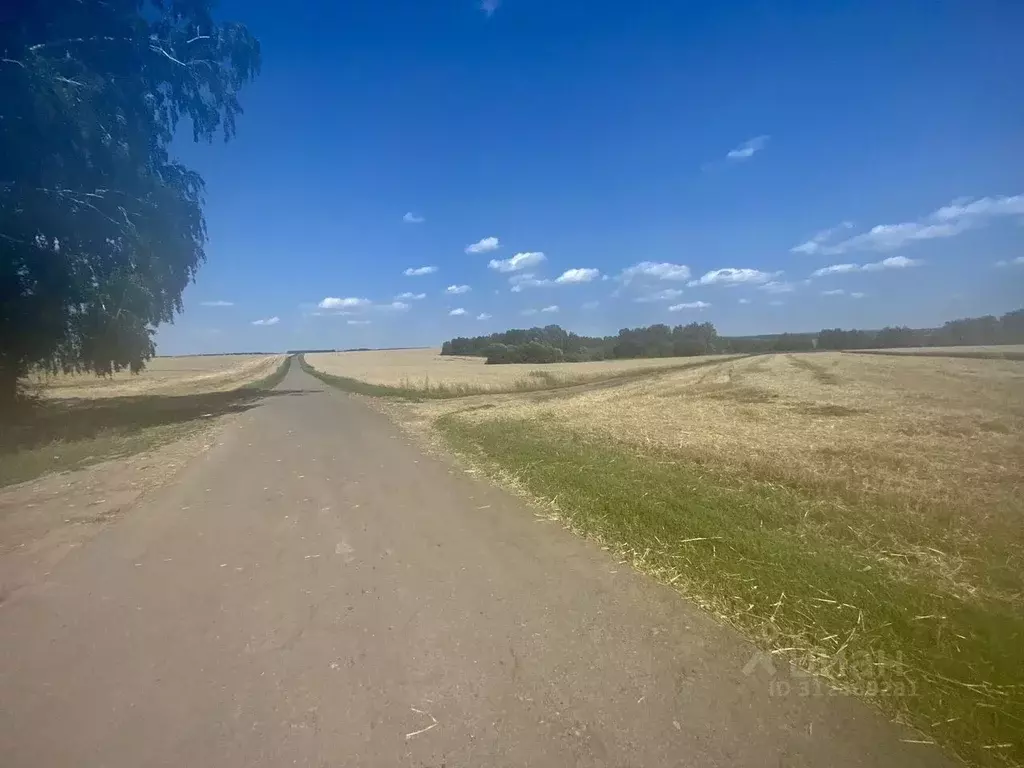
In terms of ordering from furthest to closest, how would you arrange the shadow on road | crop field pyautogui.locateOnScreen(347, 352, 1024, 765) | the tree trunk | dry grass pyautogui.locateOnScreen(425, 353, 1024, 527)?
the tree trunk, the shadow on road, dry grass pyautogui.locateOnScreen(425, 353, 1024, 527), crop field pyautogui.locateOnScreen(347, 352, 1024, 765)

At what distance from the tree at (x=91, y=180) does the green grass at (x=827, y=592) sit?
1531 centimetres

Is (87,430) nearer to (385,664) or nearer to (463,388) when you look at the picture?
(385,664)

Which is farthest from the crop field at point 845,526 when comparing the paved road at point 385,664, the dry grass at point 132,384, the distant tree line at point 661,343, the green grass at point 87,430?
the distant tree line at point 661,343

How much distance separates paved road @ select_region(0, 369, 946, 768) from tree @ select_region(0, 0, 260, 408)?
43.3ft

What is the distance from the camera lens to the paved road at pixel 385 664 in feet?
9.91

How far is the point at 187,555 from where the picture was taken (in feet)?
19.9

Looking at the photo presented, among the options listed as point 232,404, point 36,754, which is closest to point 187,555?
point 36,754

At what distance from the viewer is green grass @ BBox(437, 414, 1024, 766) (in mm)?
3326

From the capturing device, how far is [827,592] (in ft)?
15.4

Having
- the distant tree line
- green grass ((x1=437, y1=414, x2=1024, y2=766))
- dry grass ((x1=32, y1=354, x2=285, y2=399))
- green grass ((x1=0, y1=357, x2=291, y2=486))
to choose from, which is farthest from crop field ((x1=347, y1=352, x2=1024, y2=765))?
the distant tree line

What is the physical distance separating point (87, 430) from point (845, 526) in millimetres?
17941

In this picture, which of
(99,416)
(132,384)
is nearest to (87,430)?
(99,416)

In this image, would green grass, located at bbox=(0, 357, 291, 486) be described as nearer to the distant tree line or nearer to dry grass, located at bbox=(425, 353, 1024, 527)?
dry grass, located at bbox=(425, 353, 1024, 527)

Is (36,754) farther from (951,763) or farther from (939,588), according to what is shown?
(939,588)
